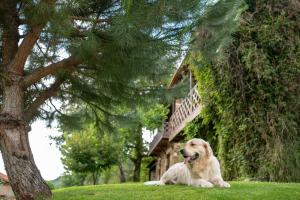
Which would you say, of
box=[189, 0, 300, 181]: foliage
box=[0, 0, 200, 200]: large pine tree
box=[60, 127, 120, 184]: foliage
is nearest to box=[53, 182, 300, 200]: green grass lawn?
box=[0, 0, 200, 200]: large pine tree

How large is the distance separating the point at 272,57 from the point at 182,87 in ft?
15.2

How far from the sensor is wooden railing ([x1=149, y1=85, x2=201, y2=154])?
16828 mm

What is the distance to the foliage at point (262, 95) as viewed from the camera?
1214cm

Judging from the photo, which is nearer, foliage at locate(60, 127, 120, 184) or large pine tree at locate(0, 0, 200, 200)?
large pine tree at locate(0, 0, 200, 200)

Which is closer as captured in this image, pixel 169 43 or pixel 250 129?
pixel 169 43

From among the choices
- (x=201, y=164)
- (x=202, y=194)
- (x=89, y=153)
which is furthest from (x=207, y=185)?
(x=89, y=153)

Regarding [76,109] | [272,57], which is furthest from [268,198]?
[272,57]

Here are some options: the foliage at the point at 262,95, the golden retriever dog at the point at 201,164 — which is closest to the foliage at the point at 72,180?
the foliage at the point at 262,95

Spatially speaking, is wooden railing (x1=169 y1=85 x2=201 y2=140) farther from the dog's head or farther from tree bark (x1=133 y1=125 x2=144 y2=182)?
the dog's head

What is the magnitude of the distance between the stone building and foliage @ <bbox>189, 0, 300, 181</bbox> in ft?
4.85

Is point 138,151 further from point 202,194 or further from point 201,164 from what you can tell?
point 202,194

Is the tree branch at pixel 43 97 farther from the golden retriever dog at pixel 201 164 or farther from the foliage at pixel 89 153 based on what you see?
the foliage at pixel 89 153

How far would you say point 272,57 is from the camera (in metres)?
13.0

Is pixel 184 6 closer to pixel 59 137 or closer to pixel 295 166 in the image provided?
pixel 295 166
